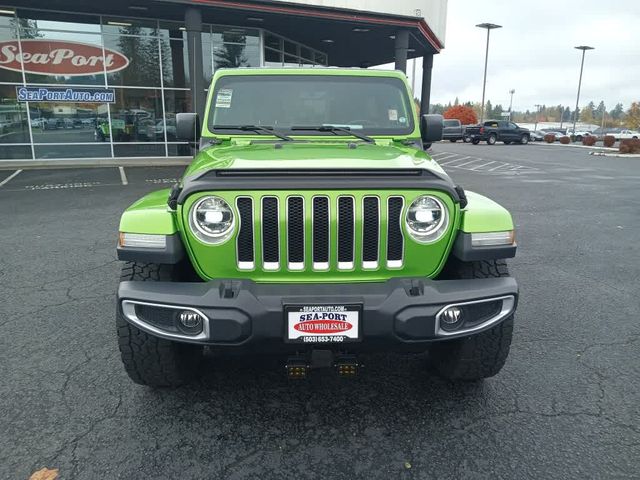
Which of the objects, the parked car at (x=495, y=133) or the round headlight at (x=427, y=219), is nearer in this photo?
the round headlight at (x=427, y=219)

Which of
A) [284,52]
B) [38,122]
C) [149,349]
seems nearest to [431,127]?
[149,349]

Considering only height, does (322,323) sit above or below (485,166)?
above

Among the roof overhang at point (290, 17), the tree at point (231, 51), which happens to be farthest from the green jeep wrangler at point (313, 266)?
the tree at point (231, 51)

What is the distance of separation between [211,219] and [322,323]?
2.46 feet

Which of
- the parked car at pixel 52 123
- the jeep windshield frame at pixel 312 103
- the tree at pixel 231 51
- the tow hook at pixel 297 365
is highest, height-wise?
the tree at pixel 231 51

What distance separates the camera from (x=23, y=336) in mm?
3729

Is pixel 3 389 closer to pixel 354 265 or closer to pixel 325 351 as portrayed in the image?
pixel 325 351

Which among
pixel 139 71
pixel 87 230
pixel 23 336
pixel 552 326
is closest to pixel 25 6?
pixel 139 71

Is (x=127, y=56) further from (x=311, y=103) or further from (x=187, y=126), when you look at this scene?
(x=311, y=103)

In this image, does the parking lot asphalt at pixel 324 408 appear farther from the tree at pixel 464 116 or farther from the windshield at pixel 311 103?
the tree at pixel 464 116

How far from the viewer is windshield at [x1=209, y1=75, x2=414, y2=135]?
3893 mm

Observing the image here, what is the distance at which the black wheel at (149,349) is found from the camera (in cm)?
268

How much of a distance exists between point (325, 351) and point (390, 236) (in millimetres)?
678

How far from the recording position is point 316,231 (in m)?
2.50
